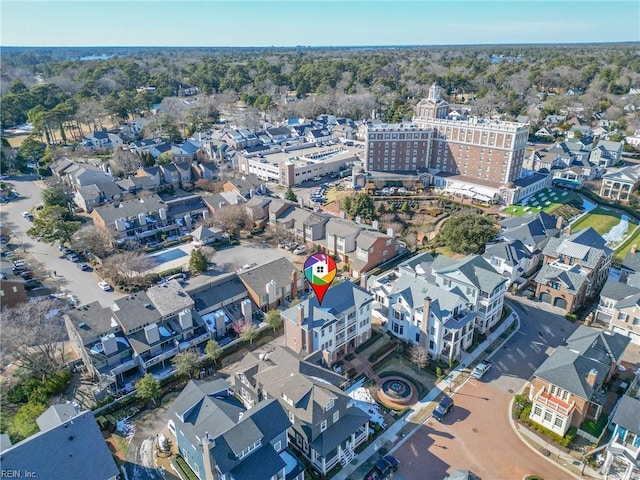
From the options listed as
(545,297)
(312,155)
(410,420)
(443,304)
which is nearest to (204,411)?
(410,420)

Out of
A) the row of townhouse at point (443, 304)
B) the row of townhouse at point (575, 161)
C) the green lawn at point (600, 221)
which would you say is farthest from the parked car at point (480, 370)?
the row of townhouse at point (575, 161)

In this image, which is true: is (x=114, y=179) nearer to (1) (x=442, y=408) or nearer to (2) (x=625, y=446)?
(1) (x=442, y=408)

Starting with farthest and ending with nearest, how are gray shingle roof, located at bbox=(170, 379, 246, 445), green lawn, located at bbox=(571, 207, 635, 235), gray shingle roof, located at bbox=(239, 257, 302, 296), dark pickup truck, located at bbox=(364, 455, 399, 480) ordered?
green lawn, located at bbox=(571, 207, 635, 235) → gray shingle roof, located at bbox=(239, 257, 302, 296) → dark pickup truck, located at bbox=(364, 455, 399, 480) → gray shingle roof, located at bbox=(170, 379, 246, 445)

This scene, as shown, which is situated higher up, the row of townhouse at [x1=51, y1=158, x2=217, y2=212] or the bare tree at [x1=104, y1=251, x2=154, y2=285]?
the row of townhouse at [x1=51, y1=158, x2=217, y2=212]

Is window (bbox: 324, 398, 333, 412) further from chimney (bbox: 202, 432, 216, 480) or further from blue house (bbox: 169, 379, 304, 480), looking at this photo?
chimney (bbox: 202, 432, 216, 480)

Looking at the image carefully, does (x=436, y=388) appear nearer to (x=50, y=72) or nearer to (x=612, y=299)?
(x=612, y=299)

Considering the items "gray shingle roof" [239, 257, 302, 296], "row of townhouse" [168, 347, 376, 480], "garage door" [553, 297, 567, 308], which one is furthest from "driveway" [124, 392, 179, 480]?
"garage door" [553, 297, 567, 308]
